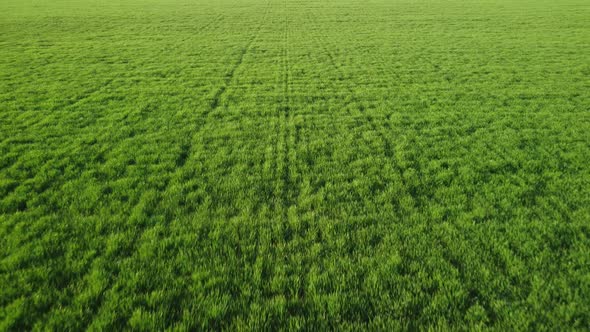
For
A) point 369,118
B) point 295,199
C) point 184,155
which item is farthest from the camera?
point 369,118

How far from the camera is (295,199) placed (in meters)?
6.89

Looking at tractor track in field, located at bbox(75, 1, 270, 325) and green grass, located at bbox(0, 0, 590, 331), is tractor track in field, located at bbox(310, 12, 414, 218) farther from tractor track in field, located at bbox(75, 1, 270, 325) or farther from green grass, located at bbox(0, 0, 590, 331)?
tractor track in field, located at bbox(75, 1, 270, 325)

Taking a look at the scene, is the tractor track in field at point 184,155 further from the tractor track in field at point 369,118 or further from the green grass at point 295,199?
the tractor track in field at point 369,118

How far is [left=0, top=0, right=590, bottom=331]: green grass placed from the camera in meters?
4.44

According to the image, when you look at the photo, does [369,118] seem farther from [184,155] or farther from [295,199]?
[184,155]

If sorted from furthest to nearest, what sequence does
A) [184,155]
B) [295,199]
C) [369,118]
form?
[369,118]
[184,155]
[295,199]

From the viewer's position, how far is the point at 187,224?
606 centimetres

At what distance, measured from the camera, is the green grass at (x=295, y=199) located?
444cm

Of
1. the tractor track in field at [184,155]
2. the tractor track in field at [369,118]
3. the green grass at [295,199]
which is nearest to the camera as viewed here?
the green grass at [295,199]

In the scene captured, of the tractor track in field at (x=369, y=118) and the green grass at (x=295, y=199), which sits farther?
the tractor track in field at (x=369, y=118)

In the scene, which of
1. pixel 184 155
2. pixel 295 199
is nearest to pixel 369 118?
pixel 295 199

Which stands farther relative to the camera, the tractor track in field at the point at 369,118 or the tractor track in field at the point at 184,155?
the tractor track in field at the point at 369,118

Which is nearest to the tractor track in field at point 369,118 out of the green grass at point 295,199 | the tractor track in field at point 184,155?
the green grass at point 295,199

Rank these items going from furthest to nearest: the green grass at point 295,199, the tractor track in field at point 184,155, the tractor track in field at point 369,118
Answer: the tractor track in field at point 369,118, the tractor track in field at point 184,155, the green grass at point 295,199
